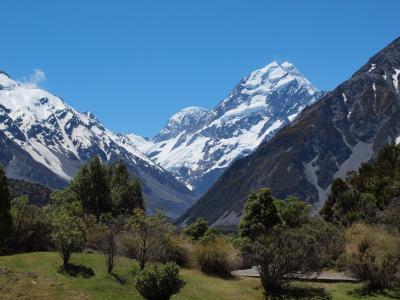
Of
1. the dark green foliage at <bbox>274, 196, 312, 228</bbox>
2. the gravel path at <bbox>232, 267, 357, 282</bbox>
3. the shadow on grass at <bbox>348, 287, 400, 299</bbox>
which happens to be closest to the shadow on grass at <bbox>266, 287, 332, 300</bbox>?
the shadow on grass at <bbox>348, 287, 400, 299</bbox>

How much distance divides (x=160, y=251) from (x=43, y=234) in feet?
43.1

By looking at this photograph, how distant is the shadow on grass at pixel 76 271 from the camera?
35.3 metres

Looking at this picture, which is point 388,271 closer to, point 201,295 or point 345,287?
point 345,287

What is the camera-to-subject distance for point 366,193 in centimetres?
8306

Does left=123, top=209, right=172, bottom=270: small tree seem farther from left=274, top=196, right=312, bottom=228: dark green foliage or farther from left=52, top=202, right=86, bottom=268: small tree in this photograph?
left=274, top=196, right=312, bottom=228: dark green foliage

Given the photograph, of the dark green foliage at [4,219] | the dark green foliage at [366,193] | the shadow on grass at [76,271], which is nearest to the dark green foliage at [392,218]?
the dark green foliage at [366,193]

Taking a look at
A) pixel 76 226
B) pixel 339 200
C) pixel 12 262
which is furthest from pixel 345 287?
pixel 339 200

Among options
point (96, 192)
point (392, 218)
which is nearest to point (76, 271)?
point (392, 218)

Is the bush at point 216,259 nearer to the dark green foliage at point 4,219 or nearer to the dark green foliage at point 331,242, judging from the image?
the dark green foliage at point 331,242

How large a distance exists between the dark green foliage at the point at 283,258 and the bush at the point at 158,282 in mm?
8111

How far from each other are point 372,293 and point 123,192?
45867 mm

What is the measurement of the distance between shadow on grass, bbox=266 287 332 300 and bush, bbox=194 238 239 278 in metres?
6.53

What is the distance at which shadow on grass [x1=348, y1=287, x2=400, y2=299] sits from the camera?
37750 mm

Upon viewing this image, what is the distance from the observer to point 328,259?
45906 millimetres
